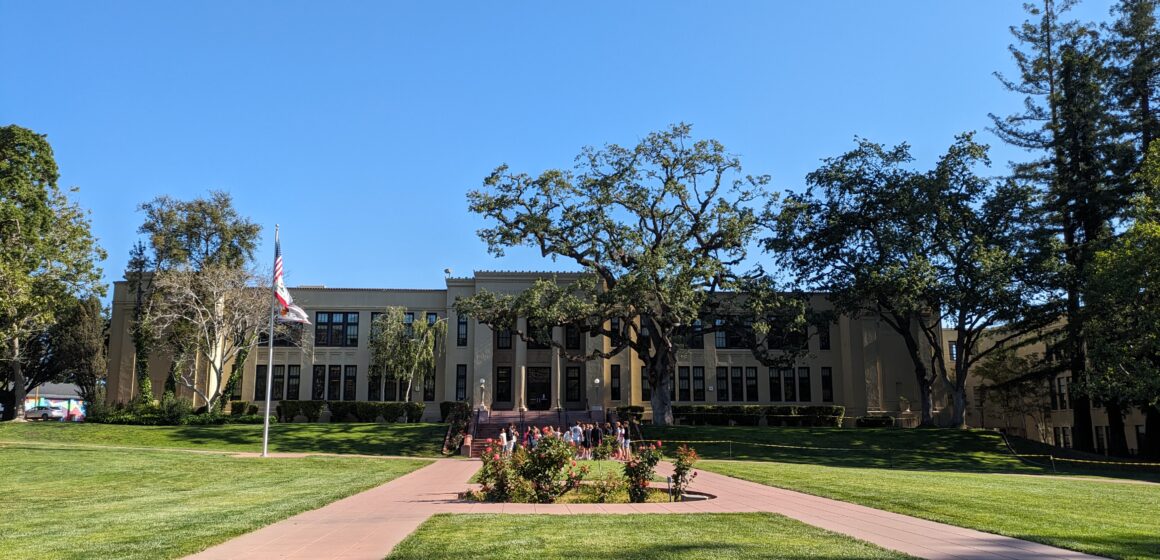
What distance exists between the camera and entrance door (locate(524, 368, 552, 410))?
154 feet

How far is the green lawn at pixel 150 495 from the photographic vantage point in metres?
9.72

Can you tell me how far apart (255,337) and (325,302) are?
16.1 feet

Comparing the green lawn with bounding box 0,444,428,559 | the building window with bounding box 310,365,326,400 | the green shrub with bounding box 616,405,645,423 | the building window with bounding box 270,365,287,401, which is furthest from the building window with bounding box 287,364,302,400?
the green shrub with bounding box 616,405,645,423

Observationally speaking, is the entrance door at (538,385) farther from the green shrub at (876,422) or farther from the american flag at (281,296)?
the american flag at (281,296)

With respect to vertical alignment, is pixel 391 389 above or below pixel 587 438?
above

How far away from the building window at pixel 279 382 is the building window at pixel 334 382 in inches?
96.1

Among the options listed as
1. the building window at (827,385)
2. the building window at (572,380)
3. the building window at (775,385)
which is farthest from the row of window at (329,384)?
the building window at (827,385)

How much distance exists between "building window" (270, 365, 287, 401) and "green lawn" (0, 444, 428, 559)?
17013 millimetres

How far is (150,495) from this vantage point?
671 inches

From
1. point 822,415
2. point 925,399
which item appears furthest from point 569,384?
point 925,399

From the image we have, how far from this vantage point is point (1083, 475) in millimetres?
26125

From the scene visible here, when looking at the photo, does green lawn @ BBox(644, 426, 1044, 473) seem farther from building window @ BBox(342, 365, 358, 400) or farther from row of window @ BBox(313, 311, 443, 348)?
building window @ BBox(342, 365, 358, 400)

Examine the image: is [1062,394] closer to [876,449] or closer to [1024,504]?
[876,449]

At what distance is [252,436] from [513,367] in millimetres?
15545
